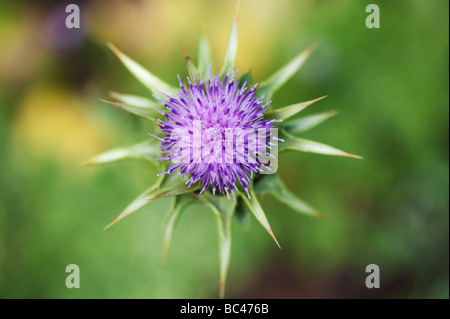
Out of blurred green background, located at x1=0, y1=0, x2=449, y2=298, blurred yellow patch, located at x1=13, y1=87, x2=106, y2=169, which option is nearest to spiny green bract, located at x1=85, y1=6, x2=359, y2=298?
blurred green background, located at x1=0, y1=0, x2=449, y2=298

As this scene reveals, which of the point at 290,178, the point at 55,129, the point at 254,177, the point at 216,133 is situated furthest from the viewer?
the point at 55,129

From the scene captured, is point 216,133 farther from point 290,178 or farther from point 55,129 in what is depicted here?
point 55,129

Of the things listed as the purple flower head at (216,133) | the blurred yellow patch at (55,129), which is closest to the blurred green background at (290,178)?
the blurred yellow patch at (55,129)

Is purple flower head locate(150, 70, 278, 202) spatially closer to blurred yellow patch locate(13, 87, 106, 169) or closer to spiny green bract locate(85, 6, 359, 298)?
spiny green bract locate(85, 6, 359, 298)

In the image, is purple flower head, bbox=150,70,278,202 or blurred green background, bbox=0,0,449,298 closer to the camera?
purple flower head, bbox=150,70,278,202

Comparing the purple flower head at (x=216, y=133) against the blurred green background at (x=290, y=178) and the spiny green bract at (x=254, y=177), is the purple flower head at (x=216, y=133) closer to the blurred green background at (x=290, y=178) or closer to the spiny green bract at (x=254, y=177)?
the spiny green bract at (x=254, y=177)

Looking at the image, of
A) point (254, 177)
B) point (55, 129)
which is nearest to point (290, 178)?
point (254, 177)
